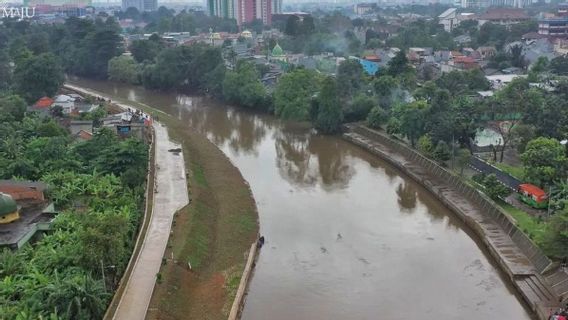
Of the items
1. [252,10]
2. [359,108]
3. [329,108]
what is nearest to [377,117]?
[359,108]

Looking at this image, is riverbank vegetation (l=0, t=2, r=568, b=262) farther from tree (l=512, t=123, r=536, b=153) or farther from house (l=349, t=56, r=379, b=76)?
house (l=349, t=56, r=379, b=76)

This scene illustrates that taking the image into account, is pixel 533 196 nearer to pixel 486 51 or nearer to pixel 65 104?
pixel 65 104

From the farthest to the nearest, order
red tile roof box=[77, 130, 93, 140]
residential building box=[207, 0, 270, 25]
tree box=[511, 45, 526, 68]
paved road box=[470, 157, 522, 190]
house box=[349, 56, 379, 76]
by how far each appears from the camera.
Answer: residential building box=[207, 0, 270, 25] → tree box=[511, 45, 526, 68] → house box=[349, 56, 379, 76] → red tile roof box=[77, 130, 93, 140] → paved road box=[470, 157, 522, 190]

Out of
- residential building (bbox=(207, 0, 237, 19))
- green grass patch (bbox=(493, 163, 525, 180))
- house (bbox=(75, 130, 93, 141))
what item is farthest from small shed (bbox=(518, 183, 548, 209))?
residential building (bbox=(207, 0, 237, 19))

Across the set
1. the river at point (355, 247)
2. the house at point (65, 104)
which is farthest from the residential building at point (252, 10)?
the river at point (355, 247)

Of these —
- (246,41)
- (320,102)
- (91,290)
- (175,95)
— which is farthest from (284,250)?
(246,41)

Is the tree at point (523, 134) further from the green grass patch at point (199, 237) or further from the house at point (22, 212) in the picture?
the house at point (22, 212)
